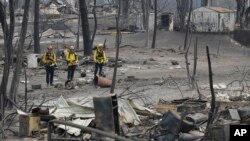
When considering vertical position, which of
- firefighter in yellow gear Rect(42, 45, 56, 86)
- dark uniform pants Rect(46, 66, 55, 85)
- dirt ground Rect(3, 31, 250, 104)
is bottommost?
dirt ground Rect(3, 31, 250, 104)

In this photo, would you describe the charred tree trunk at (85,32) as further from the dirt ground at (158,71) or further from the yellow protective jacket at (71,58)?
the yellow protective jacket at (71,58)

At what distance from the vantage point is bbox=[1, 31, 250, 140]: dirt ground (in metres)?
21.9

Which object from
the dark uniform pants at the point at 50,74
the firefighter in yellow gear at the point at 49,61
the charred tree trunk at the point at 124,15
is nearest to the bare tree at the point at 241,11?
the charred tree trunk at the point at 124,15

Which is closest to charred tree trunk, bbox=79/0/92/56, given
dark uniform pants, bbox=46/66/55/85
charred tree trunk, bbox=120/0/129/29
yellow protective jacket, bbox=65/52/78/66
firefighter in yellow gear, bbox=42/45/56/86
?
dark uniform pants, bbox=46/66/55/85

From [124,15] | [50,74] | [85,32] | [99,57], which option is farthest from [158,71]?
[124,15]

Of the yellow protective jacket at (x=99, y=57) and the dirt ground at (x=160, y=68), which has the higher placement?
the yellow protective jacket at (x=99, y=57)

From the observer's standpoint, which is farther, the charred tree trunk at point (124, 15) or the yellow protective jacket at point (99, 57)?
A: the charred tree trunk at point (124, 15)

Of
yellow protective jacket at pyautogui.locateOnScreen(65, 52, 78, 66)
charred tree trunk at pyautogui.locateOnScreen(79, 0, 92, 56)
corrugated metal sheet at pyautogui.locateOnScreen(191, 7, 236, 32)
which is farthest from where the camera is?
corrugated metal sheet at pyautogui.locateOnScreen(191, 7, 236, 32)

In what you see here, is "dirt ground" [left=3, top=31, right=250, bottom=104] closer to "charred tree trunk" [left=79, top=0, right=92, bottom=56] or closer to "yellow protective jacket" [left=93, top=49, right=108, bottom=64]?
"yellow protective jacket" [left=93, top=49, right=108, bottom=64]

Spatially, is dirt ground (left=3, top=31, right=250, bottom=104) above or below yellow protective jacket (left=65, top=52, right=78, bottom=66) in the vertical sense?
below

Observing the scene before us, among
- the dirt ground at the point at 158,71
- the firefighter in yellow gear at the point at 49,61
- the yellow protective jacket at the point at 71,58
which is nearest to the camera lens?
the dirt ground at the point at 158,71

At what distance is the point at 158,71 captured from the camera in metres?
30.8

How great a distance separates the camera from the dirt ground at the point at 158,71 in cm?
2189

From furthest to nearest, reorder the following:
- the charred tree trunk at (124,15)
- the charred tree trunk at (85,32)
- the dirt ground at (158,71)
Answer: the charred tree trunk at (124,15)
the charred tree trunk at (85,32)
the dirt ground at (158,71)
